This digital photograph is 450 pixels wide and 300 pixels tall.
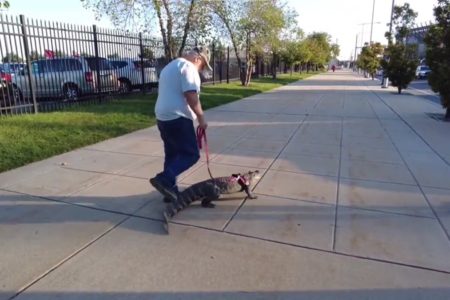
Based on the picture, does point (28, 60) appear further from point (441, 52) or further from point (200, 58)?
point (441, 52)

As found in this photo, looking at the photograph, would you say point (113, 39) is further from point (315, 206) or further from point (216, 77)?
point (216, 77)

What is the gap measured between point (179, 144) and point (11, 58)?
24.2ft

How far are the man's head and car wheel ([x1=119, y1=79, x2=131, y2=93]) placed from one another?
10.3 meters

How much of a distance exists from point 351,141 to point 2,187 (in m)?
6.20

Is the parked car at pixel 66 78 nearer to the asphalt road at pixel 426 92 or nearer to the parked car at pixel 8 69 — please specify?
the parked car at pixel 8 69

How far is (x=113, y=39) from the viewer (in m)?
12.7

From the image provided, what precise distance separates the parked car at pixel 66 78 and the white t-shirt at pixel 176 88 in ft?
23.8

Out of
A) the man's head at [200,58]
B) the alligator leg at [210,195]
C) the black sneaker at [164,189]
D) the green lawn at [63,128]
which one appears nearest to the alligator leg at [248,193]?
the alligator leg at [210,195]

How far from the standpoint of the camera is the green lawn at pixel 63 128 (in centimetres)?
596

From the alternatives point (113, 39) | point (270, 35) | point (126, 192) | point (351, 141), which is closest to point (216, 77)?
point (270, 35)

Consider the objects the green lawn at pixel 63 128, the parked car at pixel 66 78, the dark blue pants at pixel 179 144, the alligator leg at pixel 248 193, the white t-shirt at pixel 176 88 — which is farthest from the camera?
the parked car at pixel 66 78

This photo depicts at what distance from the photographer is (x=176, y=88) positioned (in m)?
3.76

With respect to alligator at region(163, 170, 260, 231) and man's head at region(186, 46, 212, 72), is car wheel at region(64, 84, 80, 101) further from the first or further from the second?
alligator at region(163, 170, 260, 231)

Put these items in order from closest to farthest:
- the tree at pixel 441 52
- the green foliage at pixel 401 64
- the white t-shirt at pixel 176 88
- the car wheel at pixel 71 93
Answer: the white t-shirt at pixel 176 88, the tree at pixel 441 52, the car wheel at pixel 71 93, the green foliage at pixel 401 64
